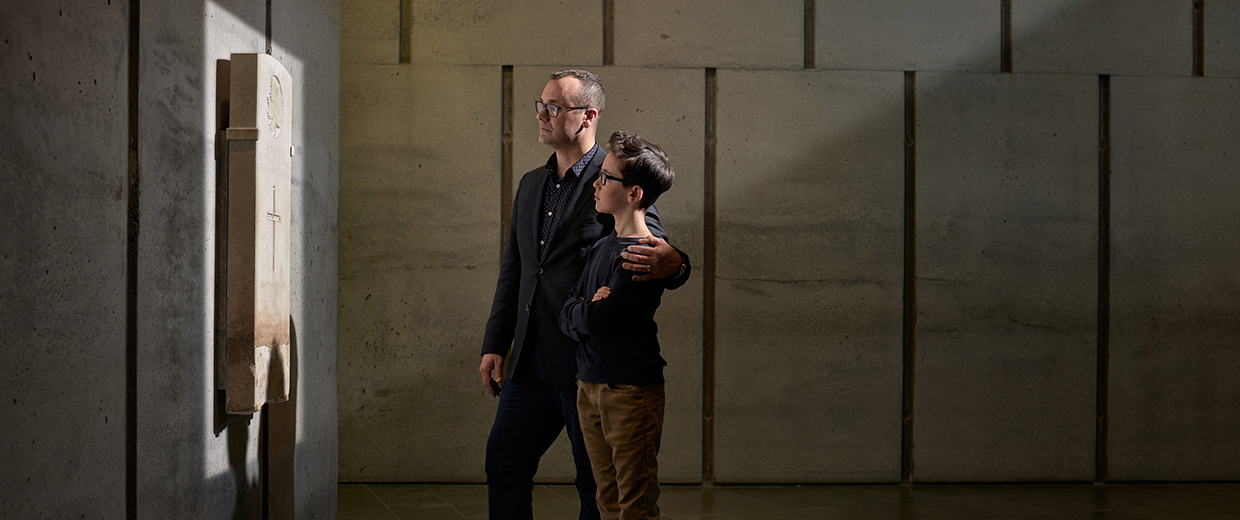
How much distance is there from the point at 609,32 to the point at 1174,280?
3232 mm

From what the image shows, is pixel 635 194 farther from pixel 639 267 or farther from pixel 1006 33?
pixel 1006 33

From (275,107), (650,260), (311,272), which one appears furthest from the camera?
(311,272)

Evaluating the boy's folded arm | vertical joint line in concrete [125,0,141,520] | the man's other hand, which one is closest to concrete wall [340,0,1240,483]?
the man's other hand

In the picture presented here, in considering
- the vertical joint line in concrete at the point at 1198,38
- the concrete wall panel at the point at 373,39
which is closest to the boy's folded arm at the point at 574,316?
the concrete wall panel at the point at 373,39

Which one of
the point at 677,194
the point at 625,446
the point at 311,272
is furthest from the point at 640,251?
the point at 677,194

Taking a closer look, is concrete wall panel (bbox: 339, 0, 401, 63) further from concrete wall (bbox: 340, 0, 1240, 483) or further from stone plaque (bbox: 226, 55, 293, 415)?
stone plaque (bbox: 226, 55, 293, 415)

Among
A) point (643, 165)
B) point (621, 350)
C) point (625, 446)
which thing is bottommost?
point (625, 446)

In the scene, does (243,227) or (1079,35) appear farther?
(1079,35)

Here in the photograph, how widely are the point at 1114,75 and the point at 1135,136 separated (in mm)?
339

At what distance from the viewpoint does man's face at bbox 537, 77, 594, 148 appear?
2555 millimetres

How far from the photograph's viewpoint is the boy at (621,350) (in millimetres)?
2129

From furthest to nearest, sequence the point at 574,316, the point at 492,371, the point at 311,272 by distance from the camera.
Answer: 1. the point at 311,272
2. the point at 492,371
3. the point at 574,316

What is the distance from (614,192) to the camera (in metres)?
2.24

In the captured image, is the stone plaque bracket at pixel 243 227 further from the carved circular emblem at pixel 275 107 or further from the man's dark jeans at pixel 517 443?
the man's dark jeans at pixel 517 443
